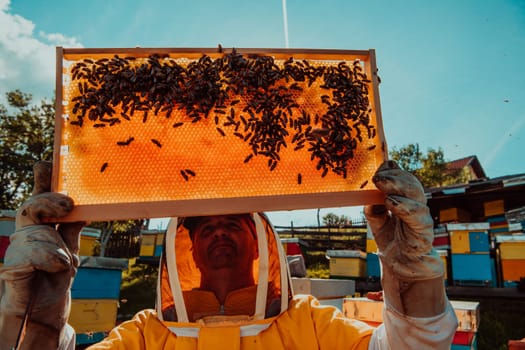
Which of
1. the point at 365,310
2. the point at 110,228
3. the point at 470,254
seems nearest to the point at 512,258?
the point at 470,254

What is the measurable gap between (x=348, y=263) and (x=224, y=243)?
319 inches

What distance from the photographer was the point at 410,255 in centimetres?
213

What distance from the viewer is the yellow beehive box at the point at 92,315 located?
6613 mm

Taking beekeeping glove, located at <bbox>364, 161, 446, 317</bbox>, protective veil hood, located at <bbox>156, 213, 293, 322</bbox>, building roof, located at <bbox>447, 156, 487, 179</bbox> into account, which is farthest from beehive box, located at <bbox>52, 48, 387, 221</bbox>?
building roof, located at <bbox>447, 156, 487, 179</bbox>

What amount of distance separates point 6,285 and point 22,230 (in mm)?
353

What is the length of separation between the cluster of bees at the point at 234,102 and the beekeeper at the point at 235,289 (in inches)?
18.1

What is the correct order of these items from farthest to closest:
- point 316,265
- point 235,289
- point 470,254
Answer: point 316,265 → point 470,254 → point 235,289

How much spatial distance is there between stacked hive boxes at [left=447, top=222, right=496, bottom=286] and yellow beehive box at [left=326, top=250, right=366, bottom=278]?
7.71 ft

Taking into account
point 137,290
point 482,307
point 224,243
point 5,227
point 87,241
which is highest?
point 5,227

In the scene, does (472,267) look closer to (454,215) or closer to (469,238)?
(469,238)

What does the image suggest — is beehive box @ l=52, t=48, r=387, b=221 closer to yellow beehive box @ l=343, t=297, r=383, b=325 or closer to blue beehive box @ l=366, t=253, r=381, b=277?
yellow beehive box @ l=343, t=297, r=383, b=325

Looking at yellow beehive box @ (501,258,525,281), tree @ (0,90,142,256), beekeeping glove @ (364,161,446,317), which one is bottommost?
yellow beehive box @ (501,258,525,281)

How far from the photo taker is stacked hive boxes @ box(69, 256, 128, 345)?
6.67 m

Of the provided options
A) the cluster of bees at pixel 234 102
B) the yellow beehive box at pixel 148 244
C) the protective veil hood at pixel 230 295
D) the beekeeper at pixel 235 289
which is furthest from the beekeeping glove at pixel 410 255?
the yellow beehive box at pixel 148 244
